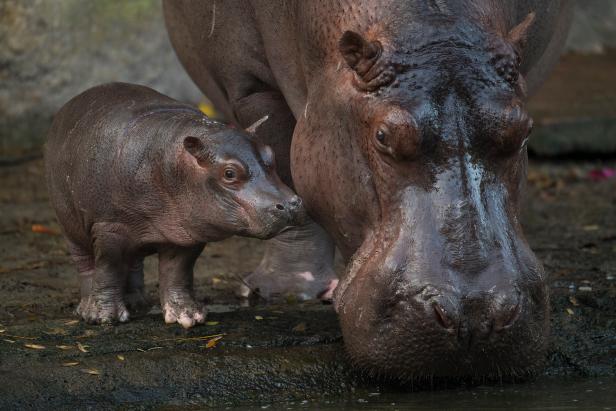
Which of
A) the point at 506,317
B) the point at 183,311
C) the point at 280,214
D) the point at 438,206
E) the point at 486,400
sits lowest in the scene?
the point at 486,400

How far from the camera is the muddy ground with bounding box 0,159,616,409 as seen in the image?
391 cm

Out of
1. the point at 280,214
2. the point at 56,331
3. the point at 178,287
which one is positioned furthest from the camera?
the point at 178,287

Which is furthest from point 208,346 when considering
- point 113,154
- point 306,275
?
point 306,275

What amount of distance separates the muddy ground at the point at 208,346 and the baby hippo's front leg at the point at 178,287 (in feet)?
0.17

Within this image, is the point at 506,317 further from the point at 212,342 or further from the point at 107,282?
the point at 107,282

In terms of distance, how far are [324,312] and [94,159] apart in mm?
1053


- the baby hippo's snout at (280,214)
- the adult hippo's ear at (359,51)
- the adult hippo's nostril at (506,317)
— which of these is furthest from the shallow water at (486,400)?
the adult hippo's ear at (359,51)

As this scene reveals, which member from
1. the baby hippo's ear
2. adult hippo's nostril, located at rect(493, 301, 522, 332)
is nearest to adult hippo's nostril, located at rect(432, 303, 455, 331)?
adult hippo's nostril, located at rect(493, 301, 522, 332)

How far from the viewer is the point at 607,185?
27.7 feet

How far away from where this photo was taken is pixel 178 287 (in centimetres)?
459

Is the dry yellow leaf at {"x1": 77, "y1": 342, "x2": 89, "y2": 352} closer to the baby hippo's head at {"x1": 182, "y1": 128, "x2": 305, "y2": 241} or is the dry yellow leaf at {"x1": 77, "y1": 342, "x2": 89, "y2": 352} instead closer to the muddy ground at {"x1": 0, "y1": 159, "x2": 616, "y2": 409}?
the muddy ground at {"x1": 0, "y1": 159, "x2": 616, "y2": 409}

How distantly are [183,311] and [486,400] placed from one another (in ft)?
4.07

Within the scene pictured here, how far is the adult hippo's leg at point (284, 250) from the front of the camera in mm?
5289

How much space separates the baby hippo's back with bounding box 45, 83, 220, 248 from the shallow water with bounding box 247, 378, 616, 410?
102 cm
